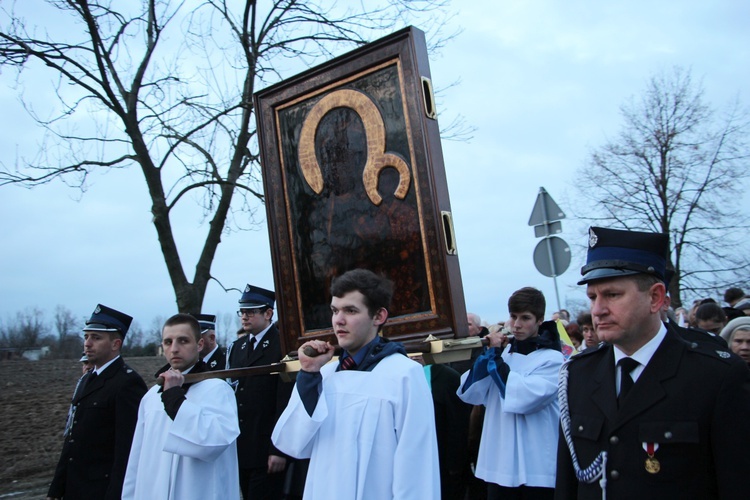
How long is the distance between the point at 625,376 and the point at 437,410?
3898 millimetres

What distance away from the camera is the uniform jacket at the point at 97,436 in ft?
16.5

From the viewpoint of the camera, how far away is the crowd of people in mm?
2410

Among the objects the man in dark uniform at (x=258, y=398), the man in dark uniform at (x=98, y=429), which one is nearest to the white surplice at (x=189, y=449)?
the man in dark uniform at (x=98, y=429)

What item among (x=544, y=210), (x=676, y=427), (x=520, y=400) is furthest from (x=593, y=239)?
(x=544, y=210)

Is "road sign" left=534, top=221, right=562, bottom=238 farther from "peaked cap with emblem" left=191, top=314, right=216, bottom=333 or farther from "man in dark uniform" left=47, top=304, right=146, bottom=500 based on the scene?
"man in dark uniform" left=47, top=304, right=146, bottom=500

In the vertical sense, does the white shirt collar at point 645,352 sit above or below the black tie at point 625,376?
above

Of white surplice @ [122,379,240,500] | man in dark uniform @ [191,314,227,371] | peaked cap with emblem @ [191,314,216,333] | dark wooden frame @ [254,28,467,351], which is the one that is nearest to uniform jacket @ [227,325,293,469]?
man in dark uniform @ [191,314,227,371]

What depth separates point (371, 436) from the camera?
3.18 m

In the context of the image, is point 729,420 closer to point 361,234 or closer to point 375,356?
point 375,356

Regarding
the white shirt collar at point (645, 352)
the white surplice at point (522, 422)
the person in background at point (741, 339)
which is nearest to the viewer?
the white shirt collar at point (645, 352)

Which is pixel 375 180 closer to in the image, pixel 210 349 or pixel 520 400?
pixel 520 400

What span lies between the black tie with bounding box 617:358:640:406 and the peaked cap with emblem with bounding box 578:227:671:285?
0.33 meters

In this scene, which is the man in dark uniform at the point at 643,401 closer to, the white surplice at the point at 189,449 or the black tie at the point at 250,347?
the white surplice at the point at 189,449

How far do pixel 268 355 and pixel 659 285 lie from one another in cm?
430
